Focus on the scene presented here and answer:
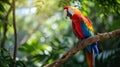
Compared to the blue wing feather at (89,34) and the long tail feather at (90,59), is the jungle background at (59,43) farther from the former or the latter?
the long tail feather at (90,59)

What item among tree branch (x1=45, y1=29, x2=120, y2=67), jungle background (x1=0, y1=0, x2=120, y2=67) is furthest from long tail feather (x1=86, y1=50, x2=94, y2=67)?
jungle background (x1=0, y1=0, x2=120, y2=67)

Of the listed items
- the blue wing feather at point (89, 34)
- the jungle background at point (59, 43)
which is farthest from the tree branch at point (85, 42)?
the jungle background at point (59, 43)

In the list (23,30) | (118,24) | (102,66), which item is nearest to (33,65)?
(102,66)

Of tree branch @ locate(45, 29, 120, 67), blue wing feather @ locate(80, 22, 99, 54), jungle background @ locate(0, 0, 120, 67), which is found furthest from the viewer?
jungle background @ locate(0, 0, 120, 67)

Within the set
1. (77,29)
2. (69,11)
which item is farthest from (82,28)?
(69,11)

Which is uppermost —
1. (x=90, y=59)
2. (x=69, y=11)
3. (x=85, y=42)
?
(x=69, y=11)

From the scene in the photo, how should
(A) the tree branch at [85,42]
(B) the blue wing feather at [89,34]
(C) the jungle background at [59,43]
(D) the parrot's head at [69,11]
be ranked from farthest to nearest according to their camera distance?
(C) the jungle background at [59,43]
(B) the blue wing feather at [89,34]
(D) the parrot's head at [69,11]
(A) the tree branch at [85,42]

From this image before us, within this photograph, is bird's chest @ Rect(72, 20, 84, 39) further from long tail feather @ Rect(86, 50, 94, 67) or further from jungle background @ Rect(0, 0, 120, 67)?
jungle background @ Rect(0, 0, 120, 67)

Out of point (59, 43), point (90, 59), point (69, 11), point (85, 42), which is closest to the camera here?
point (85, 42)

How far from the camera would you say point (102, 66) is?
15.0 ft

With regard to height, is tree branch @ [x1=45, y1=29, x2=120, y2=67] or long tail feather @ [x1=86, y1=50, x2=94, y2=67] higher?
tree branch @ [x1=45, y1=29, x2=120, y2=67]

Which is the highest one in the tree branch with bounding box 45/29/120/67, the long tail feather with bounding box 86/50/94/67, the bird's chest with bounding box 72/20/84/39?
the bird's chest with bounding box 72/20/84/39

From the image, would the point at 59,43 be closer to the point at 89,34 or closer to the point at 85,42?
the point at 89,34

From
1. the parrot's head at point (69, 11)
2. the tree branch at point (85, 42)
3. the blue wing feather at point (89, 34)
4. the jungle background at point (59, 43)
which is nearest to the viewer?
the tree branch at point (85, 42)
